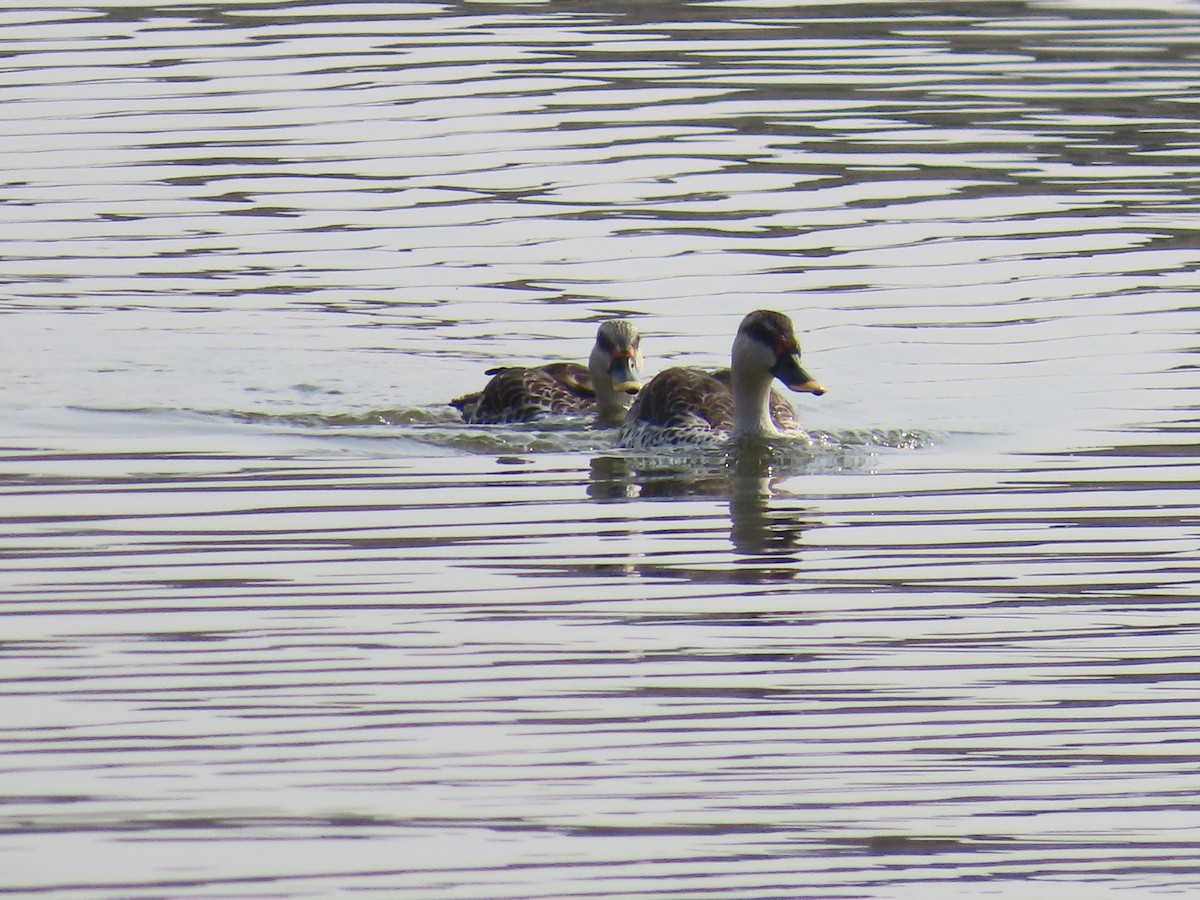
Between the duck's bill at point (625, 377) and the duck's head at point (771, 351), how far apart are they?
2.20 feet

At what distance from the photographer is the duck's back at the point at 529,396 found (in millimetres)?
13617

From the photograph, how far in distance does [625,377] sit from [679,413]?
50 cm

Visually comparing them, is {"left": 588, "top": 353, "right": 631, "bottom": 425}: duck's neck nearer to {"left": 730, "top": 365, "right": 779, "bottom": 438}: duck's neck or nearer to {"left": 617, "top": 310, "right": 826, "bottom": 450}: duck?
{"left": 617, "top": 310, "right": 826, "bottom": 450}: duck

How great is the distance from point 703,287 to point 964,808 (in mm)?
9876

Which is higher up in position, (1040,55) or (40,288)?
(1040,55)

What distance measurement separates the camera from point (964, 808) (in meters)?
6.55

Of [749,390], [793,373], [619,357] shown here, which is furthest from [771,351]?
[619,357]

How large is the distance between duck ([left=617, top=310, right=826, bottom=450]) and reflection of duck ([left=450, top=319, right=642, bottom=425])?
258 mm

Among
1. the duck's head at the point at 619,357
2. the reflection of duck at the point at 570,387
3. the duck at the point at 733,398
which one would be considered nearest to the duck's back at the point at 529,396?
the reflection of duck at the point at 570,387

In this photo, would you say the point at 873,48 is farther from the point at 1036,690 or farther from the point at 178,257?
the point at 1036,690

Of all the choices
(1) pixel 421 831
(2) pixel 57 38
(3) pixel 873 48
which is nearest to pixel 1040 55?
(3) pixel 873 48

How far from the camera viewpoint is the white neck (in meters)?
13.1

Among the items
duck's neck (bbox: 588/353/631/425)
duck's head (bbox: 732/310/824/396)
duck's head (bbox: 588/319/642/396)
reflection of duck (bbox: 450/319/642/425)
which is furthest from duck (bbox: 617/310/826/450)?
duck's neck (bbox: 588/353/631/425)

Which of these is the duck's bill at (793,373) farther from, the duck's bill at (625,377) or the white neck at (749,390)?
the duck's bill at (625,377)
